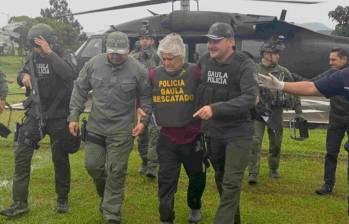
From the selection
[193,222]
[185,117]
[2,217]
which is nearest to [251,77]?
[185,117]

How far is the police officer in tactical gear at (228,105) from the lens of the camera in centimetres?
457

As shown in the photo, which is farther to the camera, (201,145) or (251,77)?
(201,145)

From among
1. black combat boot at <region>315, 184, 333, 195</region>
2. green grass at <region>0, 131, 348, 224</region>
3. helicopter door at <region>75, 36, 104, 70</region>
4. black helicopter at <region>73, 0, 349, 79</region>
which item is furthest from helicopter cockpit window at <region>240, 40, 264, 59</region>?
black combat boot at <region>315, 184, 333, 195</region>

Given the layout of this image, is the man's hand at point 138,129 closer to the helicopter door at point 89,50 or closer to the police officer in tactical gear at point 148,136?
the police officer in tactical gear at point 148,136

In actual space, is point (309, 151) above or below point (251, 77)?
below

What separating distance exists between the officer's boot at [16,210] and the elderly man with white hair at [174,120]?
1.77 meters

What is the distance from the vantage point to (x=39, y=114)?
5402 mm

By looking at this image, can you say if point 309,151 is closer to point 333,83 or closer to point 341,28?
point 333,83

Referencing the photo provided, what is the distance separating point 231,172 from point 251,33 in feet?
35.1

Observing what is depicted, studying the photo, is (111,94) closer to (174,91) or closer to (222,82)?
(174,91)

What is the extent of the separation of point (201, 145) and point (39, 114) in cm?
195

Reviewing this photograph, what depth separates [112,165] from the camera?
5023 mm

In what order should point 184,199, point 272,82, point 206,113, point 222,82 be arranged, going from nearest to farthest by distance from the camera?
point 272,82
point 206,113
point 222,82
point 184,199

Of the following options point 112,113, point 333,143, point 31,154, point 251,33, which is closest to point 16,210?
point 31,154
